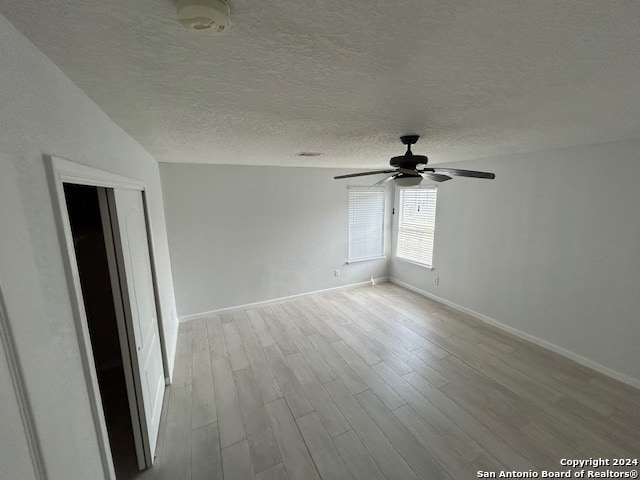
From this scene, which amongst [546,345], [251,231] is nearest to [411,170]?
[251,231]

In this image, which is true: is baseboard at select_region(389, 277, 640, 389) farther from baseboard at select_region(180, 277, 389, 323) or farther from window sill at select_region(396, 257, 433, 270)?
baseboard at select_region(180, 277, 389, 323)

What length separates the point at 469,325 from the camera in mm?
3639

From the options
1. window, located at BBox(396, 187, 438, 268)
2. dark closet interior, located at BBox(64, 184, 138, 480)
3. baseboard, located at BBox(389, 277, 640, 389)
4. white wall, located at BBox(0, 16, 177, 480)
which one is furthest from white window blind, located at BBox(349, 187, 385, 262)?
white wall, located at BBox(0, 16, 177, 480)

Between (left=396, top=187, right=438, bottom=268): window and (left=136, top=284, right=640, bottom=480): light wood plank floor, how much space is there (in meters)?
1.48

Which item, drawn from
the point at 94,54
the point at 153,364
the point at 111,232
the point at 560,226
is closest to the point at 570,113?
the point at 560,226

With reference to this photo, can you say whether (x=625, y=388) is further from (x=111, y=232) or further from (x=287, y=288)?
(x=111, y=232)

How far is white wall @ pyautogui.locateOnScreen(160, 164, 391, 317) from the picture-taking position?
367 cm

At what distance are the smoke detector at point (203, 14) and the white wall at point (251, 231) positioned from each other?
10.8ft

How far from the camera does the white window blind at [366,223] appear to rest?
194 inches

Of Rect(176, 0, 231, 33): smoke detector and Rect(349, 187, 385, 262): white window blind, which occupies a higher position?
Rect(176, 0, 231, 33): smoke detector

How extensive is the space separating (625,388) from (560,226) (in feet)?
5.32

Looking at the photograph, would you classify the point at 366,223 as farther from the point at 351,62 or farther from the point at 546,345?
the point at 351,62

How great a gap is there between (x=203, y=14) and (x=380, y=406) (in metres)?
2.74

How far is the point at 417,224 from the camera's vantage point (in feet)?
15.7
